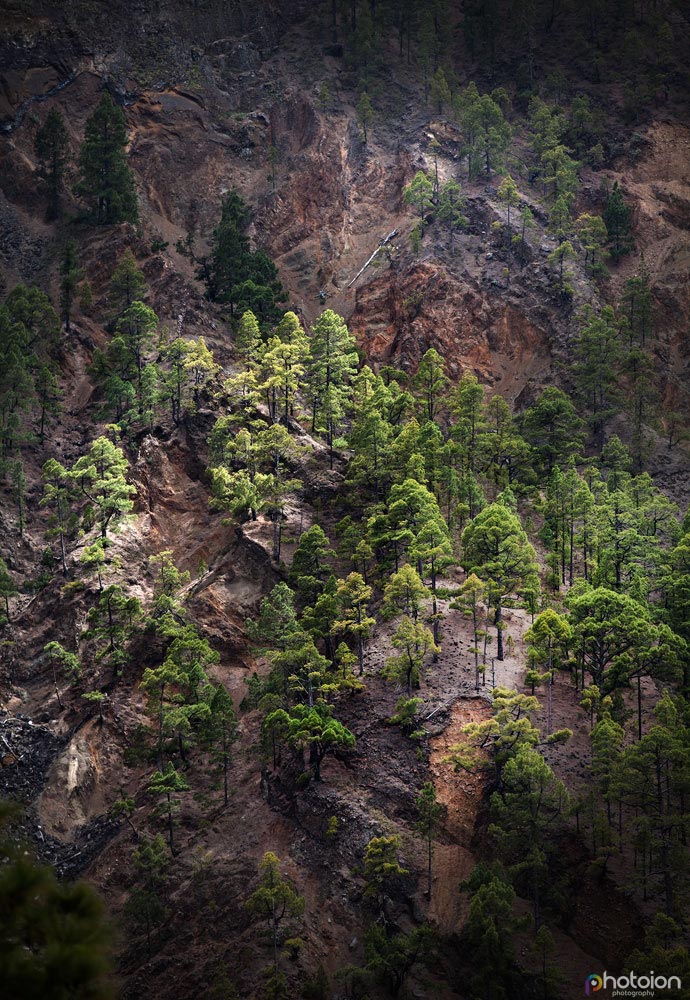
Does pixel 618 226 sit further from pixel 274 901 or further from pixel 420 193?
pixel 274 901

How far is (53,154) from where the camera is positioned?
11088 cm

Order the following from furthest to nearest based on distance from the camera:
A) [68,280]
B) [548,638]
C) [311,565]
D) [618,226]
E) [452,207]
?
1. [452,207]
2. [618,226]
3. [68,280]
4. [311,565]
5. [548,638]

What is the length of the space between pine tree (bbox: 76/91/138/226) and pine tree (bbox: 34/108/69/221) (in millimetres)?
3898

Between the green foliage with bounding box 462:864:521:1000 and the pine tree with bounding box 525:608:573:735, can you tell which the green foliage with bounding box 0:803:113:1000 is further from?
the pine tree with bounding box 525:608:573:735

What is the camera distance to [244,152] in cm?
13025

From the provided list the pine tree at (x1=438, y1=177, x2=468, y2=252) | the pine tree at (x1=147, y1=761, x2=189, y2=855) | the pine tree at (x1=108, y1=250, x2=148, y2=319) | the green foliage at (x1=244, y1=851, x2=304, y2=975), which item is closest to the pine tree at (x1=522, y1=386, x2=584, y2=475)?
the pine tree at (x1=438, y1=177, x2=468, y2=252)

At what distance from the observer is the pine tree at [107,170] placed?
351 feet

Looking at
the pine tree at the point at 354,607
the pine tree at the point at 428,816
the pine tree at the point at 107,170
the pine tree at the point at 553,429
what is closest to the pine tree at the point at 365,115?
the pine tree at the point at 107,170

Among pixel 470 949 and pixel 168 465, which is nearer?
pixel 470 949

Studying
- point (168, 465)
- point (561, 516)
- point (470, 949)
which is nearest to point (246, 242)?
point (168, 465)

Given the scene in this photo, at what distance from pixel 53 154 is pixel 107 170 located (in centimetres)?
768

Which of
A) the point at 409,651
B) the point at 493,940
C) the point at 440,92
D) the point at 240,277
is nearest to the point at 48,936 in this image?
the point at 493,940

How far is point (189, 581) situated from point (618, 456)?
3930cm

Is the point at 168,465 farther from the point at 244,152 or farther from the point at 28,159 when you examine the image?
the point at 244,152
